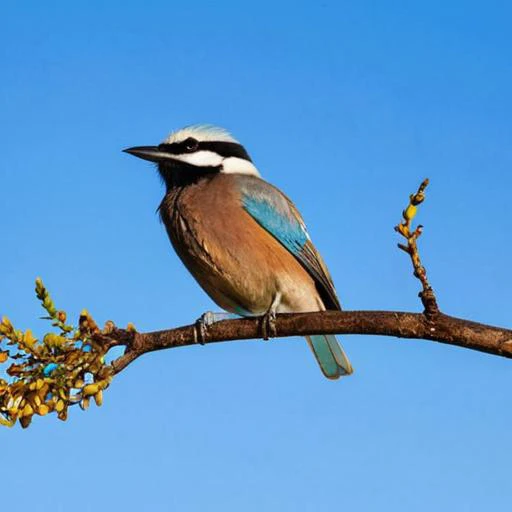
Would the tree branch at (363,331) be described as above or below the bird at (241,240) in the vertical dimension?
below

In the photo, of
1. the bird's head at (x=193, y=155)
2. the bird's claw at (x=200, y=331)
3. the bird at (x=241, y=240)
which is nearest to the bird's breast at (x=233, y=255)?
the bird at (x=241, y=240)

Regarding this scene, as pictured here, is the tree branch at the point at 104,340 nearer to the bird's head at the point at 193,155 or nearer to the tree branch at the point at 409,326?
the tree branch at the point at 409,326

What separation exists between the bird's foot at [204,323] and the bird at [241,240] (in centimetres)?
62

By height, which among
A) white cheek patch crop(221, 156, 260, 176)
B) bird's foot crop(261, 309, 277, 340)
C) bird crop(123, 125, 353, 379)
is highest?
white cheek patch crop(221, 156, 260, 176)

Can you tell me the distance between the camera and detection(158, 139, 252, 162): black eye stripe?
23.3ft

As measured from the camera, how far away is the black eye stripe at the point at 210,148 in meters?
7.09

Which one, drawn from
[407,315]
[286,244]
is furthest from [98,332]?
[286,244]

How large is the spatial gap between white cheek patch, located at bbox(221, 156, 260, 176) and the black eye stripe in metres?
0.04

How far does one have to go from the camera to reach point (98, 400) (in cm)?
432

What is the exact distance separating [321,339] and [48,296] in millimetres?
3283

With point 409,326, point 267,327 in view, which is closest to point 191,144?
point 267,327

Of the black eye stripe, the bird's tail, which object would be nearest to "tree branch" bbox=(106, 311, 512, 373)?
the bird's tail

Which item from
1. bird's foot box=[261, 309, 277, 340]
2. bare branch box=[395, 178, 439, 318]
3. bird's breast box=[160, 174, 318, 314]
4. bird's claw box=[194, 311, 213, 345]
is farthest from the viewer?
bird's breast box=[160, 174, 318, 314]

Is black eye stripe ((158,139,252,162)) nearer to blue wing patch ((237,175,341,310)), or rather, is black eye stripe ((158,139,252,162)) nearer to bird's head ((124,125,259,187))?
bird's head ((124,125,259,187))
